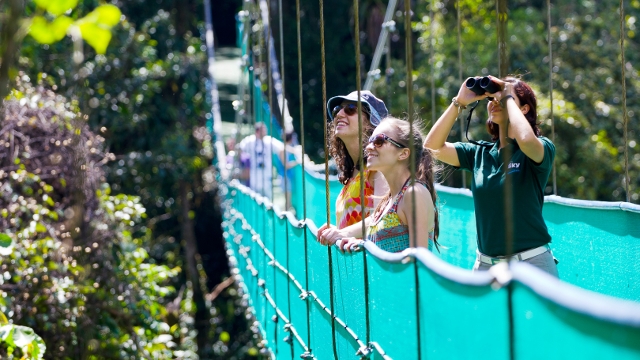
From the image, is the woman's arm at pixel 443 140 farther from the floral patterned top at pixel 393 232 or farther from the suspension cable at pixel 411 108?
the suspension cable at pixel 411 108

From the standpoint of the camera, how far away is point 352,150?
232cm

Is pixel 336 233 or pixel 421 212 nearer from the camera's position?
pixel 421 212

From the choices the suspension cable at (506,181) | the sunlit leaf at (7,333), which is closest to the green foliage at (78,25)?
the suspension cable at (506,181)

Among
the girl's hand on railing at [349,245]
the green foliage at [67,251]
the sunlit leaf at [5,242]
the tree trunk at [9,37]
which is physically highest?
the tree trunk at [9,37]

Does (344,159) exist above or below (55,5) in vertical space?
below

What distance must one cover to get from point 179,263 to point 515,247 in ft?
26.7

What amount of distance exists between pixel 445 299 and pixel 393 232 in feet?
2.09

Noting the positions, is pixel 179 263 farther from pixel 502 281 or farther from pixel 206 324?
pixel 502 281

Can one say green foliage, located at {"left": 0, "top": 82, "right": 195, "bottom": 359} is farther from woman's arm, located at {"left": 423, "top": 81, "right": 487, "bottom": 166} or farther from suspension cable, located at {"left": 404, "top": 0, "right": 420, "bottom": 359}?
suspension cable, located at {"left": 404, "top": 0, "right": 420, "bottom": 359}

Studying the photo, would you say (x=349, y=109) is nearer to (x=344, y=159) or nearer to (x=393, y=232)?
(x=344, y=159)

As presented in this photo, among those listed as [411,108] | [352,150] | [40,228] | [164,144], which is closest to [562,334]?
[411,108]

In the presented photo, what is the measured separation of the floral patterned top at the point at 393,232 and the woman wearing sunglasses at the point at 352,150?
20 centimetres

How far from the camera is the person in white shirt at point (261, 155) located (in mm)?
4371

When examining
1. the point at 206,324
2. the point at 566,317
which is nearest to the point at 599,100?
the point at 206,324
